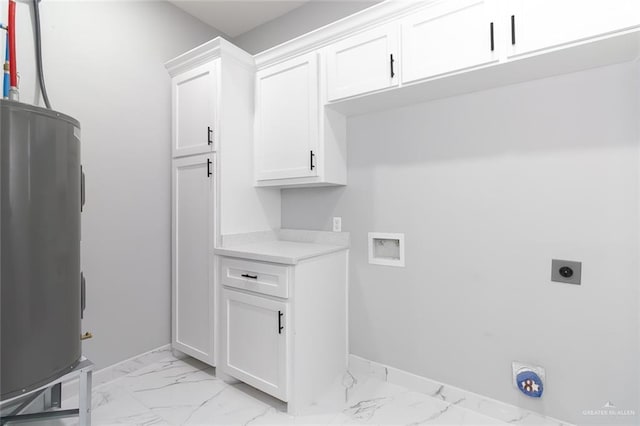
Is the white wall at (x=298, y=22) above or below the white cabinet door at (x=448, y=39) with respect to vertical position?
above

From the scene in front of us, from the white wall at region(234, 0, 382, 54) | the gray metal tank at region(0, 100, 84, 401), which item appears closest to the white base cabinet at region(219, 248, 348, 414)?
the gray metal tank at region(0, 100, 84, 401)

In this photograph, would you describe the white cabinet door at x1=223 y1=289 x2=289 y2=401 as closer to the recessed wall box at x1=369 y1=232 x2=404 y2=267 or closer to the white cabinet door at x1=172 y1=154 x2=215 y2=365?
the white cabinet door at x1=172 y1=154 x2=215 y2=365

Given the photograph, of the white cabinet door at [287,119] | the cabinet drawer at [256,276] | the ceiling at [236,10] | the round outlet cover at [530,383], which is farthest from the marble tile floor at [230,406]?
the ceiling at [236,10]

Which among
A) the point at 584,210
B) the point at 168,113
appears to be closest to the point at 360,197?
the point at 584,210

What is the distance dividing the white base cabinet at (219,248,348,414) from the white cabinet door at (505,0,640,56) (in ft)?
4.76

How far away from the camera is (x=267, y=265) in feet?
5.80

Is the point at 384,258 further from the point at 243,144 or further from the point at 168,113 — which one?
the point at 168,113

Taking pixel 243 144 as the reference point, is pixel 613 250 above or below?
below

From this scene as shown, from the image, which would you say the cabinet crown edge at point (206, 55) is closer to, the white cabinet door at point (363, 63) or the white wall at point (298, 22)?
the white wall at point (298, 22)

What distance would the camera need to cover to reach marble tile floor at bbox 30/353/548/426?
1629mm

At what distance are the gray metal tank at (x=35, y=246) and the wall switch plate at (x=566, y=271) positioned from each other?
84.7 inches

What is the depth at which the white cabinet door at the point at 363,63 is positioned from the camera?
169cm

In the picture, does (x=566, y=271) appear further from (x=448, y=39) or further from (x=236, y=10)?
(x=236, y=10)

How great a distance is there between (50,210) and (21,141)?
0.25 metres
